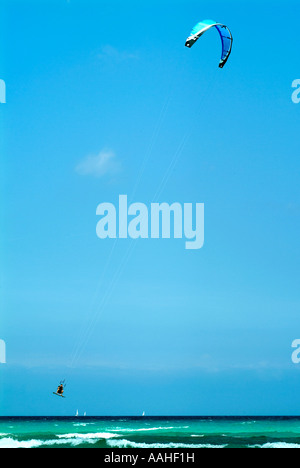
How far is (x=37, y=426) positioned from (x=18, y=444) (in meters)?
9.02

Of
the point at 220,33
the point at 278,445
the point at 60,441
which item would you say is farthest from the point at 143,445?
the point at 220,33

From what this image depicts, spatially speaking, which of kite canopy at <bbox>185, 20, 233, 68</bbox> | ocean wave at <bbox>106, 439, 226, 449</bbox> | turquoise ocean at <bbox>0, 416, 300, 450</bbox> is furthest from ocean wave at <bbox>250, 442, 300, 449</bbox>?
kite canopy at <bbox>185, 20, 233, 68</bbox>

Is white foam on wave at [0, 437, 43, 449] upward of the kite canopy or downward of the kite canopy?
downward

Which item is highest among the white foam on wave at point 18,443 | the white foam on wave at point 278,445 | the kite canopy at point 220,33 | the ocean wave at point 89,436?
the kite canopy at point 220,33

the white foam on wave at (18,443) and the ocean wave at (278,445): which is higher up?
the white foam on wave at (18,443)

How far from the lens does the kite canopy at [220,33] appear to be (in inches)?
594

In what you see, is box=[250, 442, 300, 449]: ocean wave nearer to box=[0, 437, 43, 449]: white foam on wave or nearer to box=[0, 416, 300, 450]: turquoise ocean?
box=[0, 416, 300, 450]: turquoise ocean

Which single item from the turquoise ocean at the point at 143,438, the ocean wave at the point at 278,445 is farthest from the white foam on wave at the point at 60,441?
the ocean wave at the point at 278,445

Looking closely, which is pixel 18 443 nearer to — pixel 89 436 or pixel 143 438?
pixel 89 436

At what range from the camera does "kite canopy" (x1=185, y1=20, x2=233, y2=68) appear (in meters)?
15.1

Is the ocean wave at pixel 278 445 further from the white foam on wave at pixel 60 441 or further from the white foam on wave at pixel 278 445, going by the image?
the white foam on wave at pixel 60 441
